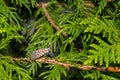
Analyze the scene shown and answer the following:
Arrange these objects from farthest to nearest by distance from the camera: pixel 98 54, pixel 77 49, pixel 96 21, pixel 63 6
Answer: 1. pixel 63 6
2. pixel 77 49
3. pixel 96 21
4. pixel 98 54

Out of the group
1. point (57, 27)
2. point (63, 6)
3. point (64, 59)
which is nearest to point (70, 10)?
point (63, 6)

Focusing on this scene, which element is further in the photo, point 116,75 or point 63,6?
point 63,6

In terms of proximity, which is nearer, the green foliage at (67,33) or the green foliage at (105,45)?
the green foliage at (105,45)

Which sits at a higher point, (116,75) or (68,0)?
(68,0)

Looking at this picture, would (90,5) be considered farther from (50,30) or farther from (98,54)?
(98,54)

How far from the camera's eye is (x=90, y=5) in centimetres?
133

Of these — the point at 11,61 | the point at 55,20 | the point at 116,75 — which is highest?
the point at 55,20

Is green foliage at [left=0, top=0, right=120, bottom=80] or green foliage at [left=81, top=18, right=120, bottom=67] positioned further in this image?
green foliage at [left=0, top=0, right=120, bottom=80]

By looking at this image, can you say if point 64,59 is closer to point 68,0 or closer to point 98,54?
point 98,54

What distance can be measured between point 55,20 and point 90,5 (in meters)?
0.20

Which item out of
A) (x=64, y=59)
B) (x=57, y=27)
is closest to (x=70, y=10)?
(x=57, y=27)

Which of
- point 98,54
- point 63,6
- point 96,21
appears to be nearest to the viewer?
point 98,54

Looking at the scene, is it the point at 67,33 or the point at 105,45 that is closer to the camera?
the point at 105,45

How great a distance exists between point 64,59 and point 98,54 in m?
0.22
